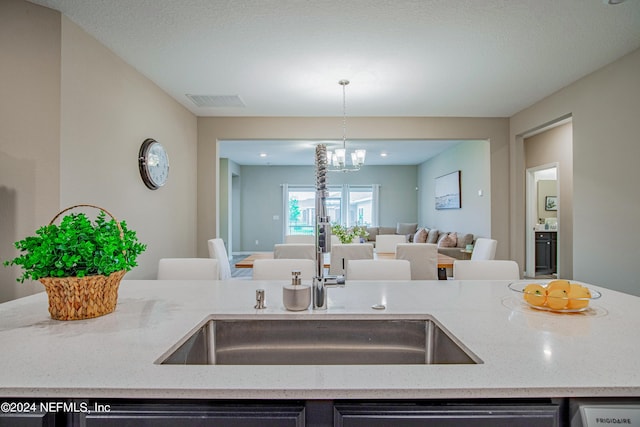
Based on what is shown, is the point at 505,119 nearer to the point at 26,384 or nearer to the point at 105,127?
the point at 105,127

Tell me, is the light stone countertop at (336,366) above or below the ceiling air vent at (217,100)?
below

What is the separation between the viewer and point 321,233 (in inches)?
44.4

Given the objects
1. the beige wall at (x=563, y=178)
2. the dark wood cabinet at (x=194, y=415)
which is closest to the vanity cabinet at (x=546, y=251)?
the beige wall at (x=563, y=178)

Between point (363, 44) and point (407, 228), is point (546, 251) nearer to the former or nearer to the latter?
point (407, 228)

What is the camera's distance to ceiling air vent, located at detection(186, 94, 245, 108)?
149 inches

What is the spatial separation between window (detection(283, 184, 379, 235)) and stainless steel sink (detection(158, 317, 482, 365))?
8.18 metres

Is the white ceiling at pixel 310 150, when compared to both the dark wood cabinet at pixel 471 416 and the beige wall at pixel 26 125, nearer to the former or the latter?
the beige wall at pixel 26 125

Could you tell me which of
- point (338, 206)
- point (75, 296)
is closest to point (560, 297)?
point (75, 296)

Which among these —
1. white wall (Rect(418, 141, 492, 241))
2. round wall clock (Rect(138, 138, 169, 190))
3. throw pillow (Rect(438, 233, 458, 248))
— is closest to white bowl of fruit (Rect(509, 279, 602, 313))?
round wall clock (Rect(138, 138, 169, 190))

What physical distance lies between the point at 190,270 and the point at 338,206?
752cm

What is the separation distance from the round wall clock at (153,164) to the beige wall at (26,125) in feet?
Result: 3.18

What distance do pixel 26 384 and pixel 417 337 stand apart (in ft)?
3.27

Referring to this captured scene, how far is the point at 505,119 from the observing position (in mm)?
4586

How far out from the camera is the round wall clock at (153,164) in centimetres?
314
